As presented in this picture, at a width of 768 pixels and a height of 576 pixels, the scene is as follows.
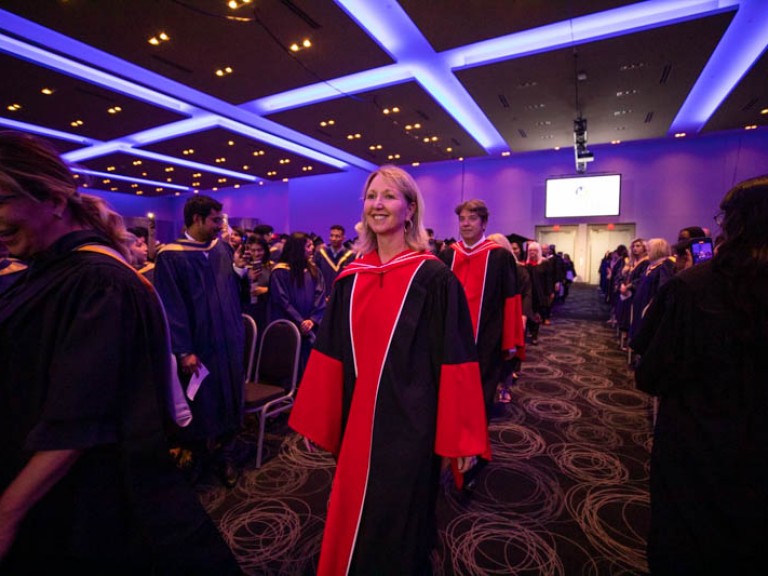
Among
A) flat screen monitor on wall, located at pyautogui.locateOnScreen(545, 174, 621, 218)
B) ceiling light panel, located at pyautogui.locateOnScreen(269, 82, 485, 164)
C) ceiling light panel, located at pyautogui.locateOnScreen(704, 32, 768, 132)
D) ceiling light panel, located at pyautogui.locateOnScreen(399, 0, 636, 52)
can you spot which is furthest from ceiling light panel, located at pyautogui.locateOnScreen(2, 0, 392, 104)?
flat screen monitor on wall, located at pyautogui.locateOnScreen(545, 174, 621, 218)

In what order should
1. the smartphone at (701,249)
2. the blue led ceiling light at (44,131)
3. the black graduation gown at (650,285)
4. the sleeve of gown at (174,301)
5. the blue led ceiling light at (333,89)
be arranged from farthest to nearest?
the blue led ceiling light at (44,131)
the blue led ceiling light at (333,89)
the black graduation gown at (650,285)
the smartphone at (701,249)
the sleeve of gown at (174,301)

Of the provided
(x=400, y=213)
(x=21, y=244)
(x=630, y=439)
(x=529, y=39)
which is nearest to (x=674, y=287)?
(x=400, y=213)

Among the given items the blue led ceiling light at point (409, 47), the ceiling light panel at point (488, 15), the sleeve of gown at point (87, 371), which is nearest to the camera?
the sleeve of gown at point (87, 371)

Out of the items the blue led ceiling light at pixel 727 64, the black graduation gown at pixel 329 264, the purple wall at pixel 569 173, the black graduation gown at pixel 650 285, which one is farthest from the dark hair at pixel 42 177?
the purple wall at pixel 569 173

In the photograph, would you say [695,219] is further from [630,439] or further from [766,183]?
[766,183]

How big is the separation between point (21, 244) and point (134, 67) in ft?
28.5

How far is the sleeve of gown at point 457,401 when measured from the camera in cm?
146

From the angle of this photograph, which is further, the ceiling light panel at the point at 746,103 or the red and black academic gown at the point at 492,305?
the ceiling light panel at the point at 746,103

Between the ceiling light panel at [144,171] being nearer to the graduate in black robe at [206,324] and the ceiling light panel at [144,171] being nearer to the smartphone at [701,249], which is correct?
the graduate in black robe at [206,324]

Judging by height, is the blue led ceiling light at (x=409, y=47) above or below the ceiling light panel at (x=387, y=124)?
above

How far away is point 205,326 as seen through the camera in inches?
104

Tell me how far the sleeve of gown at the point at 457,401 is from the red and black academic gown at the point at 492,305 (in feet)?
Result: 5.58

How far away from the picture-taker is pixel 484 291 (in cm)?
319

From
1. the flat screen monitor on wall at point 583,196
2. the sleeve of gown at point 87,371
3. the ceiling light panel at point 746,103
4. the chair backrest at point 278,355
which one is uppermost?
the ceiling light panel at point 746,103
